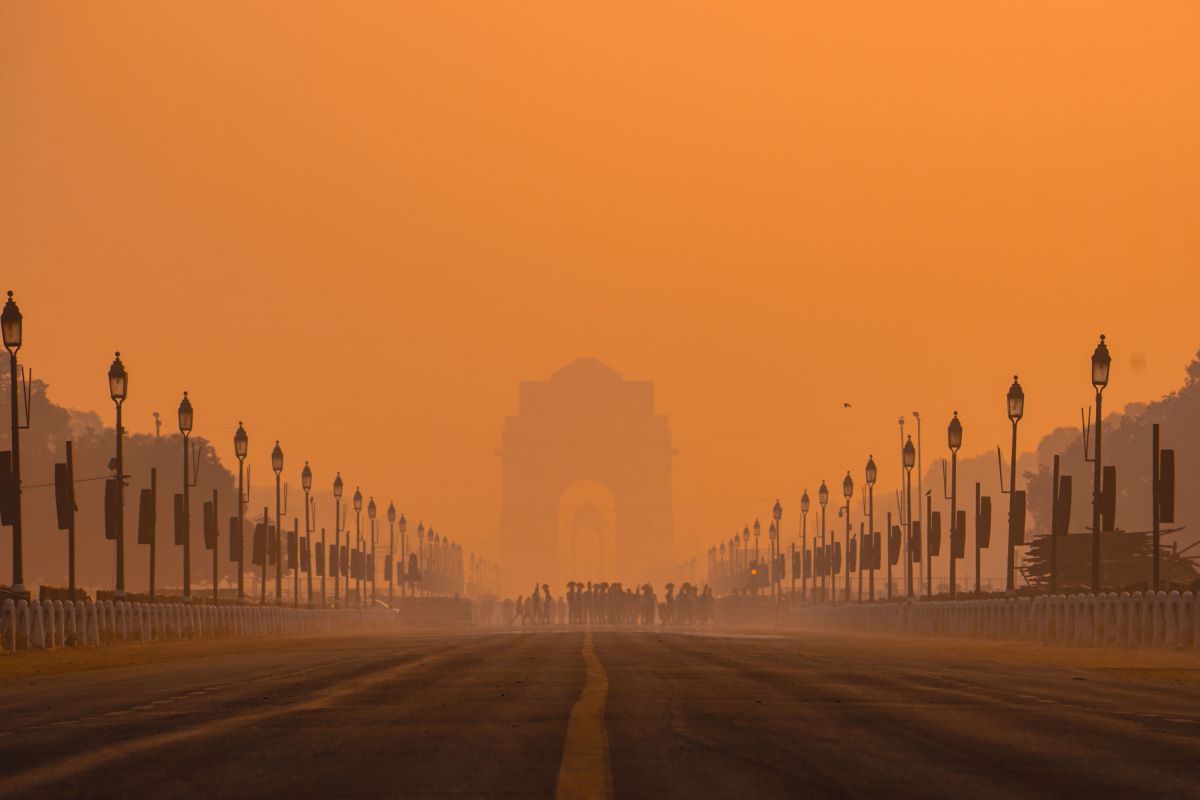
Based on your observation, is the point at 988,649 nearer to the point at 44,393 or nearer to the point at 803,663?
the point at 803,663

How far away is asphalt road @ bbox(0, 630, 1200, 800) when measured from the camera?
10.4 metres

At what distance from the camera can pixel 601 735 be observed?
526 inches

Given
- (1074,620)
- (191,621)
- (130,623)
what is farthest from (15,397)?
(1074,620)

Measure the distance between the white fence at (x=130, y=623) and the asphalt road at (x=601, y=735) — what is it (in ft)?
40.3

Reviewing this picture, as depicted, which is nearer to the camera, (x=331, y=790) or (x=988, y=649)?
(x=331, y=790)

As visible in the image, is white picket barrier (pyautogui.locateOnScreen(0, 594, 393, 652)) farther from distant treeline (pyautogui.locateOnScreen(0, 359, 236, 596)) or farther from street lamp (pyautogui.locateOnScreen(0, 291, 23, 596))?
distant treeline (pyautogui.locateOnScreen(0, 359, 236, 596))

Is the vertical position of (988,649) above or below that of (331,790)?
below

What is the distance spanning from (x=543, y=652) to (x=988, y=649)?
38.8 feet

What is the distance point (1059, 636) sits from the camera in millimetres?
44594

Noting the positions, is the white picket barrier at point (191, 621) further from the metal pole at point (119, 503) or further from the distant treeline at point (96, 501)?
the distant treeline at point (96, 501)

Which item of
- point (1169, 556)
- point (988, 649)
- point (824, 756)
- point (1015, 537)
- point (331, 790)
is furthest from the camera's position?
point (1169, 556)

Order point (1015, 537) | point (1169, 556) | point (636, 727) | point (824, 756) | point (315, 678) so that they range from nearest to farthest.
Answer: point (824, 756)
point (636, 727)
point (315, 678)
point (1015, 537)
point (1169, 556)

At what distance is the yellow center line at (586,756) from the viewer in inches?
391

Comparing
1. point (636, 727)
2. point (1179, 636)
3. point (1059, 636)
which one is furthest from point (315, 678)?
point (1059, 636)
